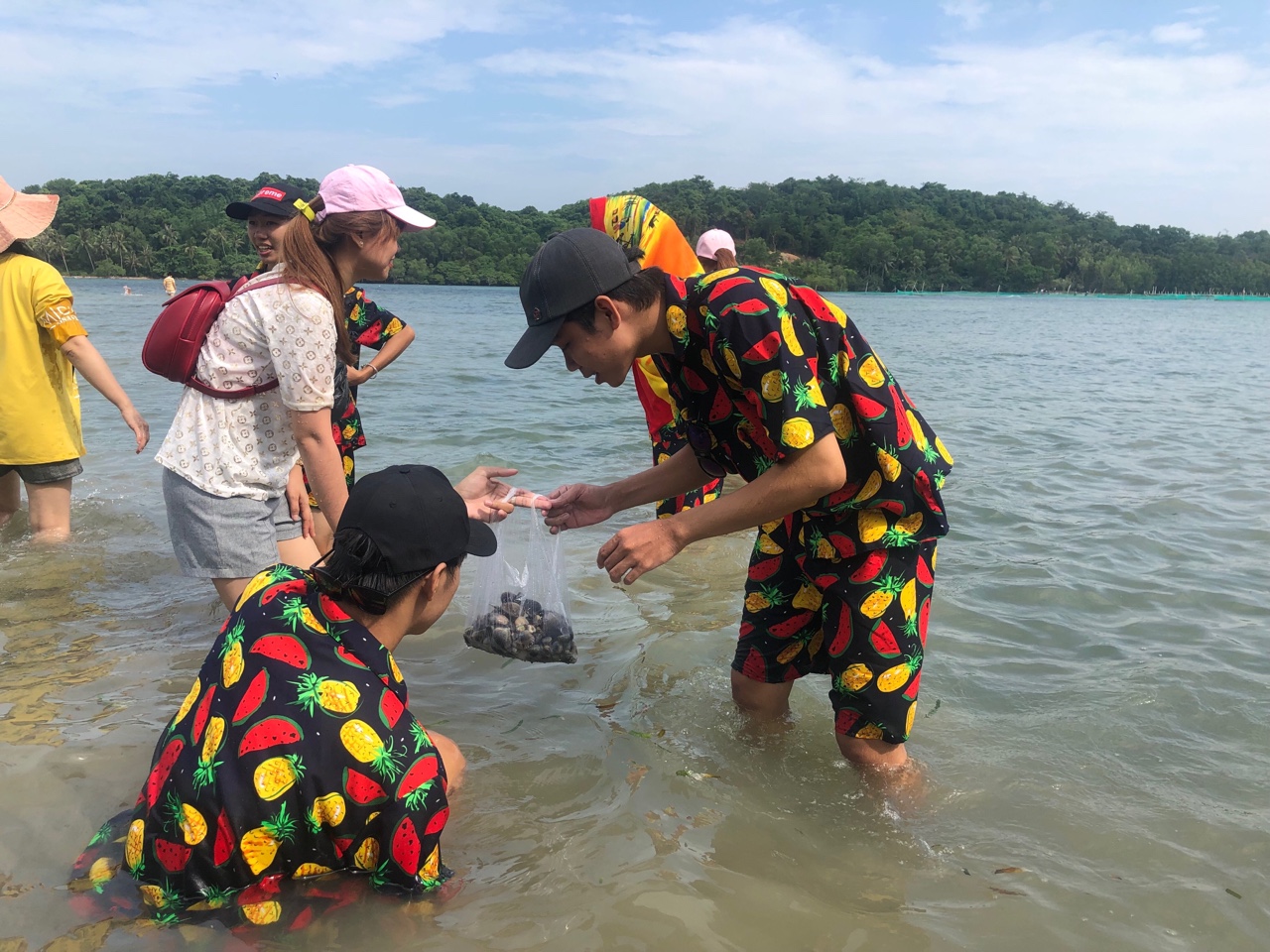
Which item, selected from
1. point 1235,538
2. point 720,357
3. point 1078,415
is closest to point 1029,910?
point 720,357

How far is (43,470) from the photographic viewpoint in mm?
4875

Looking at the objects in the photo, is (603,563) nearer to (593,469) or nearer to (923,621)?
(923,621)

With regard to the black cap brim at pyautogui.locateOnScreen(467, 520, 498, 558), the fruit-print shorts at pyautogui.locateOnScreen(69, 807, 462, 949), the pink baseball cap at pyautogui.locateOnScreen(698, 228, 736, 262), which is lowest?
the fruit-print shorts at pyautogui.locateOnScreen(69, 807, 462, 949)

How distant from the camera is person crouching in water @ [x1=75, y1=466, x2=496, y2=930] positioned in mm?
1941

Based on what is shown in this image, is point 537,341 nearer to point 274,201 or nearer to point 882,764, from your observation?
point 882,764

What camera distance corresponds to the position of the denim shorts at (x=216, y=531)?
3.11 metres

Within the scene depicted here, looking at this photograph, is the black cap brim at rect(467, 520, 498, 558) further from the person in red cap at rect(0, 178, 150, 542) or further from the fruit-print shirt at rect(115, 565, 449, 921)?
the person in red cap at rect(0, 178, 150, 542)

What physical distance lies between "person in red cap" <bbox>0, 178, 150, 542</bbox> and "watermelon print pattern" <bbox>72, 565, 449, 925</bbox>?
3.03 m

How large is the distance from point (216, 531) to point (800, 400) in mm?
2099

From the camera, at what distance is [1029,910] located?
2514 mm

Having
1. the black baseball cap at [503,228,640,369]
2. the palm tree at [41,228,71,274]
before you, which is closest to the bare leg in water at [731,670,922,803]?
the black baseball cap at [503,228,640,369]

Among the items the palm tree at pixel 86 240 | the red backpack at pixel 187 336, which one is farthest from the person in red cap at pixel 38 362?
the palm tree at pixel 86 240

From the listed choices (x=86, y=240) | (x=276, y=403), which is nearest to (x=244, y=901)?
(x=276, y=403)

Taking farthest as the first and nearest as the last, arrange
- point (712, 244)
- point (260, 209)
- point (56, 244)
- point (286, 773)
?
point (56, 244) → point (712, 244) → point (260, 209) → point (286, 773)
